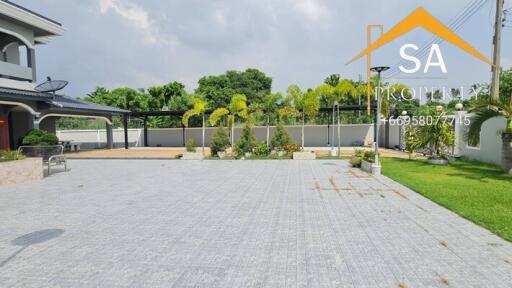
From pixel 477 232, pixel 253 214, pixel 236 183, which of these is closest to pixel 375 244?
pixel 477 232

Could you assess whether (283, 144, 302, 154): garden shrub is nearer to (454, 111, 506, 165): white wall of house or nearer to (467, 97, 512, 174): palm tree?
(454, 111, 506, 165): white wall of house

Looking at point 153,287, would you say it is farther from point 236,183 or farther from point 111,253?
point 236,183

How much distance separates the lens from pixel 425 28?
46.2 ft

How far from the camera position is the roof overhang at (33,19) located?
17203 mm

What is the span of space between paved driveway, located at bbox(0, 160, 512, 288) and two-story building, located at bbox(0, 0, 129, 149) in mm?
11006

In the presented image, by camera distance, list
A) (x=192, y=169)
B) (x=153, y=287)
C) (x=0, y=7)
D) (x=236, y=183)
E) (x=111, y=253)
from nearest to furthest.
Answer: (x=153, y=287) < (x=111, y=253) < (x=236, y=183) < (x=192, y=169) < (x=0, y=7)

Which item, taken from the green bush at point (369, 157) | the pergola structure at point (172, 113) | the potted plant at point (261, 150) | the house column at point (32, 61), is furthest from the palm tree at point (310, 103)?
the house column at point (32, 61)

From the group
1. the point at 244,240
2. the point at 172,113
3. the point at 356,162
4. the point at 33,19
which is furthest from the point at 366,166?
the point at 33,19

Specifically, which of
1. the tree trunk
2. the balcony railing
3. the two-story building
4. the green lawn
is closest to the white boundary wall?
the two-story building

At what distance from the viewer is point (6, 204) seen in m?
7.65

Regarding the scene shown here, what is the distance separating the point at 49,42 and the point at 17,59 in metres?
2.38

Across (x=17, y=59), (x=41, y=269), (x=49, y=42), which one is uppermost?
(x=49, y=42)

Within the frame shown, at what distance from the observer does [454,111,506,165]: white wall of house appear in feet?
42.2

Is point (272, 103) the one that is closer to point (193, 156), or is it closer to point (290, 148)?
point (290, 148)
